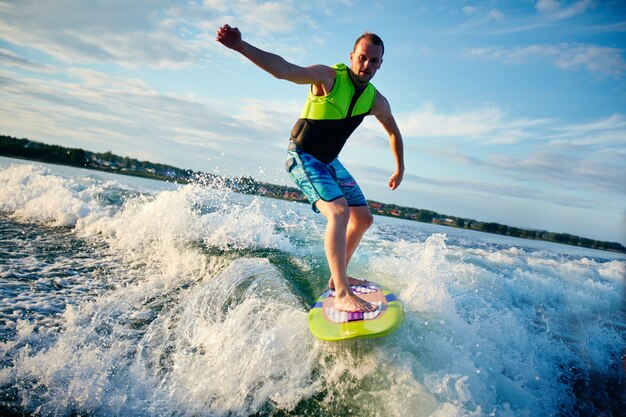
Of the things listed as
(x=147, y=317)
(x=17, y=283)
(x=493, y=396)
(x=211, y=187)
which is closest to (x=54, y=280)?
(x=17, y=283)

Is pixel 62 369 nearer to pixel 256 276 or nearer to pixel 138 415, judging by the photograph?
pixel 138 415

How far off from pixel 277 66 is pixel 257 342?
8.13ft

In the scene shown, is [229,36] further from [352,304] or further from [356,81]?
[352,304]

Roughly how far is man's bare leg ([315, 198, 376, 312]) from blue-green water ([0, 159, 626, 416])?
0.40m

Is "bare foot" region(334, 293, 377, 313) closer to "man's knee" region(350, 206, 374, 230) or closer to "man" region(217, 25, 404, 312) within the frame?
"man" region(217, 25, 404, 312)

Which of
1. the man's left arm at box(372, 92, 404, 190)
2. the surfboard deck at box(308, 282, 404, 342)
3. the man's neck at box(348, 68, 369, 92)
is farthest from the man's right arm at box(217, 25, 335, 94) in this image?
the surfboard deck at box(308, 282, 404, 342)

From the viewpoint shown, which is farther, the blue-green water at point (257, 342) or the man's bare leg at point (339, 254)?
the man's bare leg at point (339, 254)

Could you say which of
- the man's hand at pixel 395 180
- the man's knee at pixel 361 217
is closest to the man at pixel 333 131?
the man's knee at pixel 361 217

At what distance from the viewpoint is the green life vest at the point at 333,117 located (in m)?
3.50

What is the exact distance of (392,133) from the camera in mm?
4418

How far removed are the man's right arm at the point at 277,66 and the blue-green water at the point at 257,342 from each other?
2.34 m

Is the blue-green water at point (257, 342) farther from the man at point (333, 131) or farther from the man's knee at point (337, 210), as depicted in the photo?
the man's knee at point (337, 210)

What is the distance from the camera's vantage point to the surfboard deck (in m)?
3.01

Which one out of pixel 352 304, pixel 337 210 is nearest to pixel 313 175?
pixel 337 210
